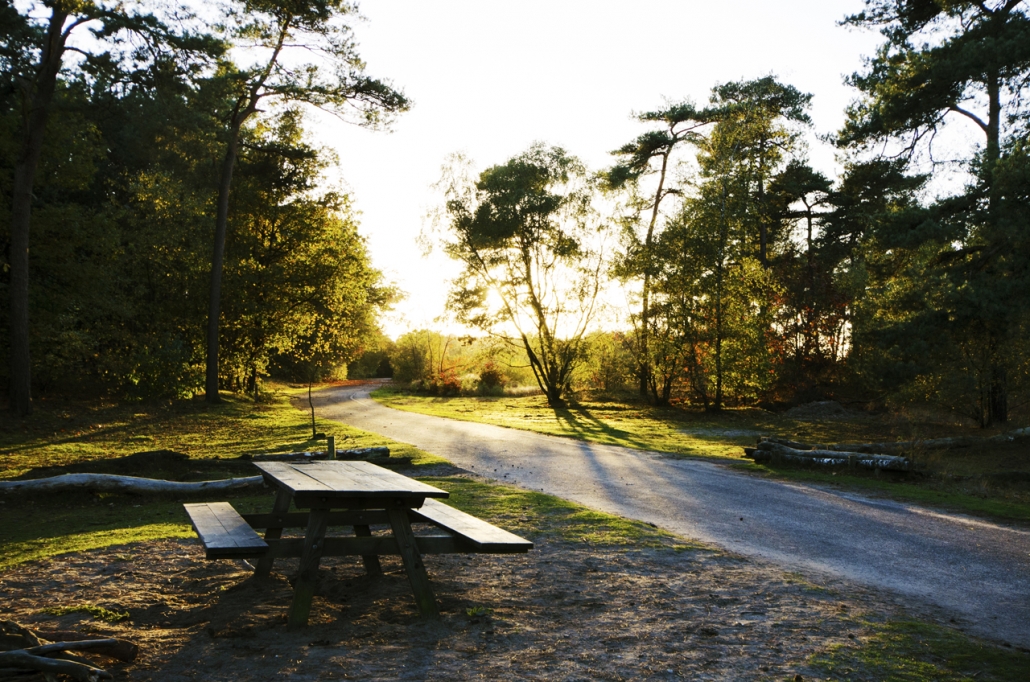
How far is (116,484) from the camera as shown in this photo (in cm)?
1007

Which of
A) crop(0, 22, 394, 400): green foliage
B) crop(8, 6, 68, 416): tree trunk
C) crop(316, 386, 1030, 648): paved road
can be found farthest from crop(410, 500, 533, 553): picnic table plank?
crop(8, 6, 68, 416): tree trunk

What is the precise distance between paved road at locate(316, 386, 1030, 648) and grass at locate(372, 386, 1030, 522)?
3.63 feet

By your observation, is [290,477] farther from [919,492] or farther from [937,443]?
[937,443]

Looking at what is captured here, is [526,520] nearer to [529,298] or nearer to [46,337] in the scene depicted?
[46,337]

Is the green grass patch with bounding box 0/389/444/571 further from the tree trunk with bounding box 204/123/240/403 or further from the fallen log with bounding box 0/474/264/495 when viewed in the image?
the tree trunk with bounding box 204/123/240/403

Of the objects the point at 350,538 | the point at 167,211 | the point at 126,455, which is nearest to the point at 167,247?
the point at 167,211

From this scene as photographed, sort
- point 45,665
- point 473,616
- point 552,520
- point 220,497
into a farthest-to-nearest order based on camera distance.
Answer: point 220,497 < point 552,520 < point 473,616 < point 45,665

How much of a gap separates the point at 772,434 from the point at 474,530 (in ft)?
59.4

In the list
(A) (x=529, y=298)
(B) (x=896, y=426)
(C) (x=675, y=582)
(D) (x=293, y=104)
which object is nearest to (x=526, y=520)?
(C) (x=675, y=582)

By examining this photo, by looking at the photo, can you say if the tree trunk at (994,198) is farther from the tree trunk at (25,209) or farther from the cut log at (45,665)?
the tree trunk at (25,209)

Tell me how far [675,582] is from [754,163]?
93.6ft

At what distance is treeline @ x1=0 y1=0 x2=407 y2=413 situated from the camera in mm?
18688

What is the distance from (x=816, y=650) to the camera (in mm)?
4387

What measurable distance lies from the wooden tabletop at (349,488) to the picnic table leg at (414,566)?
12cm
